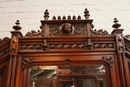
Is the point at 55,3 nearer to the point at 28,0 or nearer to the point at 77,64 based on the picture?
the point at 28,0

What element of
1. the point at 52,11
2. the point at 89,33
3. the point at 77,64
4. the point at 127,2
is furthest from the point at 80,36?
the point at 127,2

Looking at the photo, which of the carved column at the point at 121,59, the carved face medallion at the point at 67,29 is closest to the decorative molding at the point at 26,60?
the carved face medallion at the point at 67,29

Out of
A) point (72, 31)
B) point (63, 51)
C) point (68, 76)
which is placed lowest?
point (68, 76)

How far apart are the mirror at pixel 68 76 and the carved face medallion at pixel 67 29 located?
0.22 metres

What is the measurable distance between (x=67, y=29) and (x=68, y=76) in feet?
0.93

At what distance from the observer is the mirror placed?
3.51 feet

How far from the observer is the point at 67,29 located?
3.77 feet

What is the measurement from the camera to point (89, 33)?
45.3 inches

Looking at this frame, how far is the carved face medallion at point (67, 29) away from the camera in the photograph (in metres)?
1.15

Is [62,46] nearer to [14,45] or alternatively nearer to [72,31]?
[72,31]

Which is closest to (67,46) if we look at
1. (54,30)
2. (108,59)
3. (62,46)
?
(62,46)

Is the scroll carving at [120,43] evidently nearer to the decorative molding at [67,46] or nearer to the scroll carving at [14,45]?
the decorative molding at [67,46]

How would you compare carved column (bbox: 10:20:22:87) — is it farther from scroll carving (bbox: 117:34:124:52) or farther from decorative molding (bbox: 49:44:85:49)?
scroll carving (bbox: 117:34:124:52)

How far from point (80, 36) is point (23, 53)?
0.36m
